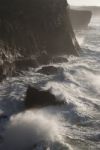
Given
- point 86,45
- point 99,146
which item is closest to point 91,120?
point 99,146

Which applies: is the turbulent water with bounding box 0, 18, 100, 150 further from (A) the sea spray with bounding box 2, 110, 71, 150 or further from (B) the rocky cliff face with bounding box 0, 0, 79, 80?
(B) the rocky cliff face with bounding box 0, 0, 79, 80

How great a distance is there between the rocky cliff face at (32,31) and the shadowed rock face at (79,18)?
18479mm

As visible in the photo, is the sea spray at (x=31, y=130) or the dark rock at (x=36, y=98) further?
the dark rock at (x=36, y=98)

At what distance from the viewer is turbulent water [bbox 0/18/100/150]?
1227cm

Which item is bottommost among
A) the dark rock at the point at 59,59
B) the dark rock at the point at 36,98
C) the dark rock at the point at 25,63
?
the dark rock at the point at 36,98

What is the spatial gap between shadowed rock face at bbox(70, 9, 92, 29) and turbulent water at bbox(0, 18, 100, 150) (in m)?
25.2

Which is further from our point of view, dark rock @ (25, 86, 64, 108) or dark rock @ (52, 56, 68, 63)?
dark rock @ (52, 56, 68, 63)

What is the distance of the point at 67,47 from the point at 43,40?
3351 millimetres

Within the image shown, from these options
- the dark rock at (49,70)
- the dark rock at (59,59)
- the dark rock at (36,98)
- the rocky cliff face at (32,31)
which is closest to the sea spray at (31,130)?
the dark rock at (36,98)

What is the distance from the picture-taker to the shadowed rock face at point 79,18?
45.6 m

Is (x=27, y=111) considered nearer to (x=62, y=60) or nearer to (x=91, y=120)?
(x=91, y=120)

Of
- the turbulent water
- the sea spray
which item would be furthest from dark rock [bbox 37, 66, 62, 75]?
the sea spray

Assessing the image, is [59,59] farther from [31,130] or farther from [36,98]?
[31,130]

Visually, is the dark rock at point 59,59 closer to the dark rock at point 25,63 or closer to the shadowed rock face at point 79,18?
the dark rock at point 25,63
